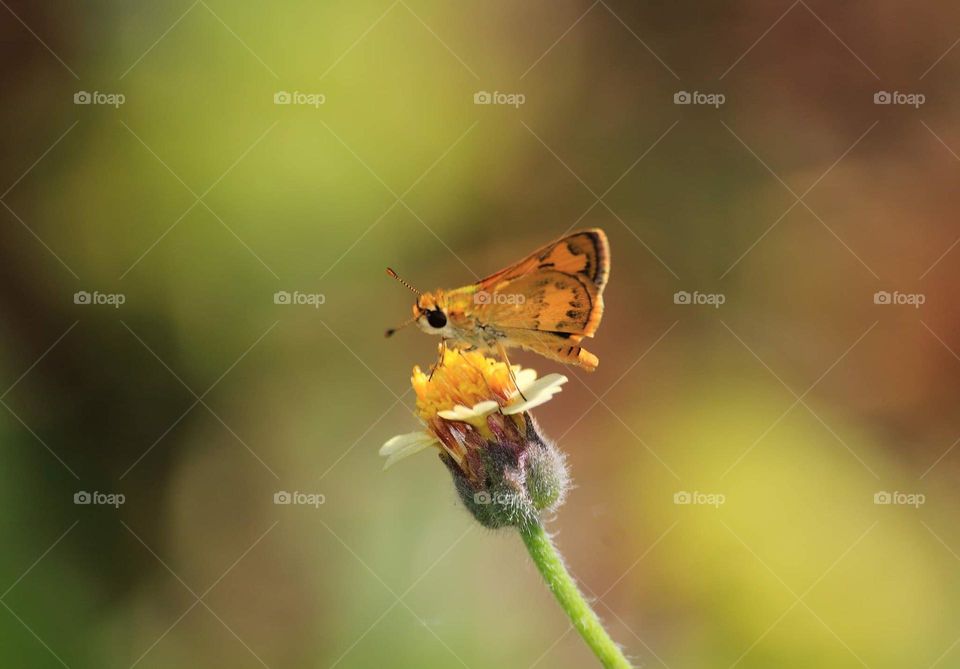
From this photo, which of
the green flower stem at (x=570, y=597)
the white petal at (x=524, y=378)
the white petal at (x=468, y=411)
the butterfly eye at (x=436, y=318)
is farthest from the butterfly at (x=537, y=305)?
the green flower stem at (x=570, y=597)

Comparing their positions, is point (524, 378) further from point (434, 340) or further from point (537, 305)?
point (434, 340)

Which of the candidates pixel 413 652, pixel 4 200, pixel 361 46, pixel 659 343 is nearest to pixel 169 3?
pixel 361 46

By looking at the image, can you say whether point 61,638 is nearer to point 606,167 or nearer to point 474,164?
point 474,164

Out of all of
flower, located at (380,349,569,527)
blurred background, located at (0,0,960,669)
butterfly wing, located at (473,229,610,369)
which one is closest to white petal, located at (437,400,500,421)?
flower, located at (380,349,569,527)

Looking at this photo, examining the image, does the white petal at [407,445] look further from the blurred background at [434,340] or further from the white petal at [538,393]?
the blurred background at [434,340]

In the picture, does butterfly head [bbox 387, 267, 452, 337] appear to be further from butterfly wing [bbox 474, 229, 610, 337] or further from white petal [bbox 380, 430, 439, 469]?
white petal [bbox 380, 430, 439, 469]

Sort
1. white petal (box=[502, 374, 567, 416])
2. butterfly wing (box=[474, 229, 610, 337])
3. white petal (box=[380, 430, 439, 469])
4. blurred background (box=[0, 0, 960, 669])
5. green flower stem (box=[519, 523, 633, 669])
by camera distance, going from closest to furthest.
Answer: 1. green flower stem (box=[519, 523, 633, 669])
2. white petal (box=[502, 374, 567, 416])
3. white petal (box=[380, 430, 439, 469])
4. butterfly wing (box=[474, 229, 610, 337])
5. blurred background (box=[0, 0, 960, 669])
